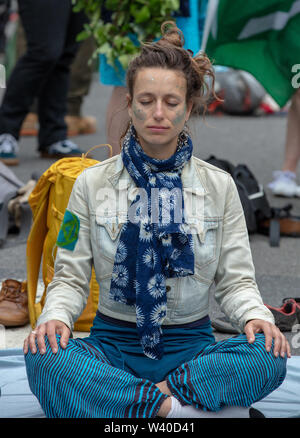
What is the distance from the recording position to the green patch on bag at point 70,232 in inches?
101

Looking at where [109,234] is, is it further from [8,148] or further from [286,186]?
[8,148]

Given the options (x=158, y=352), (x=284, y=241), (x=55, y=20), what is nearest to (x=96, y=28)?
(x=55, y=20)

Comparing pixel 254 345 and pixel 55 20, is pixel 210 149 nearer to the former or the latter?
pixel 55 20

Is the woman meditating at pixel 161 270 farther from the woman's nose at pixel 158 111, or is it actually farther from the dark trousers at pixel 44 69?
the dark trousers at pixel 44 69

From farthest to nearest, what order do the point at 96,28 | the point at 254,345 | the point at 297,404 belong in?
1. the point at 96,28
2. the point at 297,404
3. the point at 254,345

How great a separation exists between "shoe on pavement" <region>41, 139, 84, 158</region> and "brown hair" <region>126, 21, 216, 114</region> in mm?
3448

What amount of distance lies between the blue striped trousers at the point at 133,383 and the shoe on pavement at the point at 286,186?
3073 mm

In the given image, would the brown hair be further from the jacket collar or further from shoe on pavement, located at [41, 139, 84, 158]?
shoe on pavement, located at [41, 139, 84, 158]

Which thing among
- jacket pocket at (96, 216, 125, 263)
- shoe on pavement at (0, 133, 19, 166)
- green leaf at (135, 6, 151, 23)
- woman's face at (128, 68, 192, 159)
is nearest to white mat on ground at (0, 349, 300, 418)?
jacket pocket at (96, 216, 125, 263)

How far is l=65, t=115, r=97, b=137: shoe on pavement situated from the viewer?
7.43 metres

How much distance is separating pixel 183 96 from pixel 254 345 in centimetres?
79

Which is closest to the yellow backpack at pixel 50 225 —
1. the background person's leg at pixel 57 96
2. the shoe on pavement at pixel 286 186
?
the shoe on pavement at pixel 286 186

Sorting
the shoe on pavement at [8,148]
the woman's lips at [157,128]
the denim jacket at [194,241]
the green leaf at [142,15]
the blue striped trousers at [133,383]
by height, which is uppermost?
the green leaf at [142,15]

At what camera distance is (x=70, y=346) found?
238 cm
